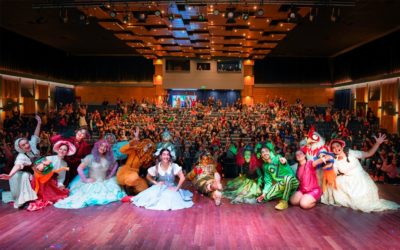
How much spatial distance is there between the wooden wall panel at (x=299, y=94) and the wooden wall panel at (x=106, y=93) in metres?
7.99

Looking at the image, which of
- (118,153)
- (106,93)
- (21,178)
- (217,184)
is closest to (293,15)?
(217,184)

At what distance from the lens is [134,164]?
6.23m

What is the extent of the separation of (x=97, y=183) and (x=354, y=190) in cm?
424

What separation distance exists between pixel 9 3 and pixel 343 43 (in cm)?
1584

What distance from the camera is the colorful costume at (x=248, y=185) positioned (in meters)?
5.88

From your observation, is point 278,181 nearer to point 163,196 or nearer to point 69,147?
point 163,196

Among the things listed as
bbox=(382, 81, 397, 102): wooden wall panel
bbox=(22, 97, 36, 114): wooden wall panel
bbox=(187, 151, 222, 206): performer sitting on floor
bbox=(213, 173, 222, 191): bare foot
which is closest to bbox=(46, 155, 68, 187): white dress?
bbox=(187, 151, 222, 206): performer sitting on floor

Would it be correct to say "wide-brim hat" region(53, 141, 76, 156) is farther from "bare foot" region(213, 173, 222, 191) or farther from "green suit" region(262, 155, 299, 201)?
"green suit" region(262, 155, 299, 201)

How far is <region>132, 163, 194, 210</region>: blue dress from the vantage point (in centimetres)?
542

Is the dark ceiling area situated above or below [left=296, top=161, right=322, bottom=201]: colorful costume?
above

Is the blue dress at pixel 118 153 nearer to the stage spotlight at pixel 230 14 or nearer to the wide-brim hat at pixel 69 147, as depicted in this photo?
the wide-brim hat at pixel 69 147

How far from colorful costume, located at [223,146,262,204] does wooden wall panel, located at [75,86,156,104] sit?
59.7 ft

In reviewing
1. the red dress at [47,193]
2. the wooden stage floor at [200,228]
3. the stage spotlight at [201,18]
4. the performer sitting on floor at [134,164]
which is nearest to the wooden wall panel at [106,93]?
the stage spotlight at [201,18]

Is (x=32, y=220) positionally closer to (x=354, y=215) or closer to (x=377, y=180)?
(x=354, y=215)
